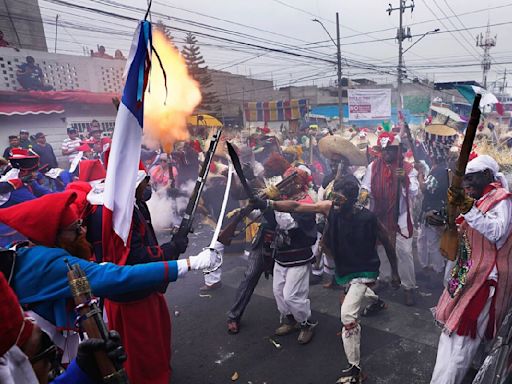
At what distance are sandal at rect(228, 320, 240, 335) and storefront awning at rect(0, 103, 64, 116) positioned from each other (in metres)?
16.3

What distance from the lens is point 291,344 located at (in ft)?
14.3

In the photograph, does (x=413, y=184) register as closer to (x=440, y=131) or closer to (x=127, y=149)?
(x=440, y=131)

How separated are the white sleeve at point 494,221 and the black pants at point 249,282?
250cm

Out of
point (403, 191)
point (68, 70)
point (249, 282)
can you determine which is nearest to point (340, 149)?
point (403, 191)

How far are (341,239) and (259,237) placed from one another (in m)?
1.13

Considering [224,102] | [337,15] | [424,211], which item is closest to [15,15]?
[224,102]

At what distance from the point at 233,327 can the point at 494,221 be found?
3.11 meters

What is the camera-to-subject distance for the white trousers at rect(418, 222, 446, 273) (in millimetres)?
6105

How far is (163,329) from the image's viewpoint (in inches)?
124

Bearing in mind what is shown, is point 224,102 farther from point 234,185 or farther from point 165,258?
point 165,258

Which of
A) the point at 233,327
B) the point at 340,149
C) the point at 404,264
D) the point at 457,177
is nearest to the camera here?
the point at 457,177

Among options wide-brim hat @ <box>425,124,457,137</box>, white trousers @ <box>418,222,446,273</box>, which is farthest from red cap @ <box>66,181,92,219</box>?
wide-brim hat @ <box>425,124,457,137</box>

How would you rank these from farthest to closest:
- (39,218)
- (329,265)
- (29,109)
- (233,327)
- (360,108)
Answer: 1. (360,108)
2. (29,109)
3. (329,265)
4. (233,327)
5. (39,218)

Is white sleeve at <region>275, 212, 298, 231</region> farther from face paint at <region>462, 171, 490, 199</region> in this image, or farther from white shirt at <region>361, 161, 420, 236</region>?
white shirt at <region>361, 161, 420, 236</region>
